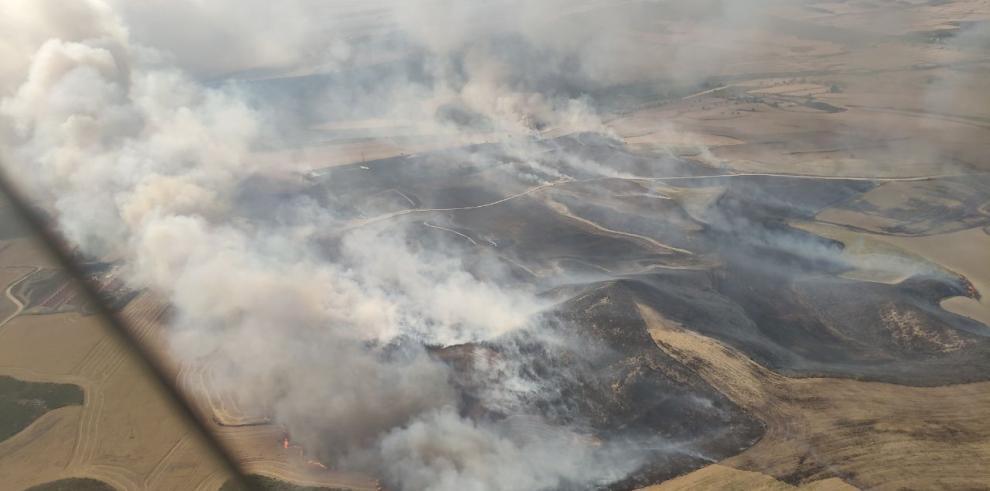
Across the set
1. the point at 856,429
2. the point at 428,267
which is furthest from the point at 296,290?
the point at 856,429

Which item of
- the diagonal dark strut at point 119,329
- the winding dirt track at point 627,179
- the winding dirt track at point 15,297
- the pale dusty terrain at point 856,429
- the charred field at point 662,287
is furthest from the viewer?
the winding dirt track at point 627,179

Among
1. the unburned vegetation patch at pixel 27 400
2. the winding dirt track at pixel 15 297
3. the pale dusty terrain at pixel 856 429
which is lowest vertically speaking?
the pale dusty terrain at pixel 856 429

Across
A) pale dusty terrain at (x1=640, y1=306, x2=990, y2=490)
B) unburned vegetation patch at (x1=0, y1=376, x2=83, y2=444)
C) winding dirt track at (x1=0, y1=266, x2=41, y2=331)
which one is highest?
winding dirt track at (x1=0, y1=266, x2=41, y2=331)

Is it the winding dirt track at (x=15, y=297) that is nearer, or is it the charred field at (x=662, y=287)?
the charred field at (x=662, y=287)

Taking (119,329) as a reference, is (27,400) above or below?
below

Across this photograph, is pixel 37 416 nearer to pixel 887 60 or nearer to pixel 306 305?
pixel 306 305

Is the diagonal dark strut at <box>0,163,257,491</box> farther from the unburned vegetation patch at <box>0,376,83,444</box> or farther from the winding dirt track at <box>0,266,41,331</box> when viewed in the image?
the unburned vegetation patch at <box>0,376,83,444</box>

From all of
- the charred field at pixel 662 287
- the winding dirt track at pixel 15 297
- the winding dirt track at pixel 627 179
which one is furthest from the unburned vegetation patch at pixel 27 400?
the winding dirt track at pixel 627 179

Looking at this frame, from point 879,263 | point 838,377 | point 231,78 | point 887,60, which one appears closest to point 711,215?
point 879,263

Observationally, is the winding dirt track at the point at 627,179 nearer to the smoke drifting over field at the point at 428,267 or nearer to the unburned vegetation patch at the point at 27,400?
the smoke drifting over field at the point at 428,267

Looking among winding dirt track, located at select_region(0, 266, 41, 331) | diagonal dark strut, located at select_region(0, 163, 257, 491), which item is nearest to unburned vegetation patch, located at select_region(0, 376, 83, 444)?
diagonal dark strut, located at select_region(0, 163, 257, 491)

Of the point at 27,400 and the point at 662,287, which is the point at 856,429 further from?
the point at 27,400
